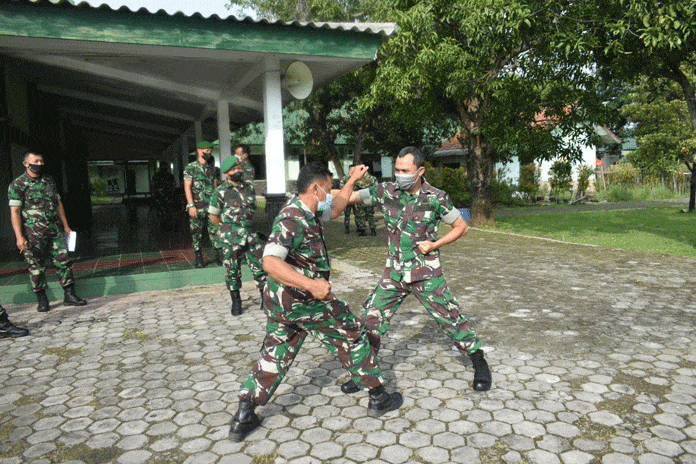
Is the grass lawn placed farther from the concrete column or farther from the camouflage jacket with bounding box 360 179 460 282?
the camouflage jacket with bounding box 360 179 460 282

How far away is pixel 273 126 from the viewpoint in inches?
324

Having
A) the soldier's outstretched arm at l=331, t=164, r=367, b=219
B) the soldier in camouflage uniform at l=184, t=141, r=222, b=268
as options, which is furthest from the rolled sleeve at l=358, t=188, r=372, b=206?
the soldier in camouflage uniform at l=184, t=141, r=222, b=268

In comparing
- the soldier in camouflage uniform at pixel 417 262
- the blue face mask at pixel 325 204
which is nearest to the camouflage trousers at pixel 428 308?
the soldier in camouflage uniform at pixel 417 262

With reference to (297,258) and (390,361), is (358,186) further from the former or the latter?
(297,258)

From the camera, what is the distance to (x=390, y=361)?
450 centimetres

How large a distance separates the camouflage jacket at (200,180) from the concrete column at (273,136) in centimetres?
87

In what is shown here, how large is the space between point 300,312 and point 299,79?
6330mm

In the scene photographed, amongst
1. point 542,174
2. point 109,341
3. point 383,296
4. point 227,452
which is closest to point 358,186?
point 109,341

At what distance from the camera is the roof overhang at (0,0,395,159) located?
662 centimetres

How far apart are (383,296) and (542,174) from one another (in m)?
27.7

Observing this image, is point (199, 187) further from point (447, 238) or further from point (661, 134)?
point (661, 134)

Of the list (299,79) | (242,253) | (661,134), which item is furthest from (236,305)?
(661,134)

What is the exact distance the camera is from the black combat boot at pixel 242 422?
3.20 meters

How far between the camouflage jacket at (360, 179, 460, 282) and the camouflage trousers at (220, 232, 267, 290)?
240 centimetres
